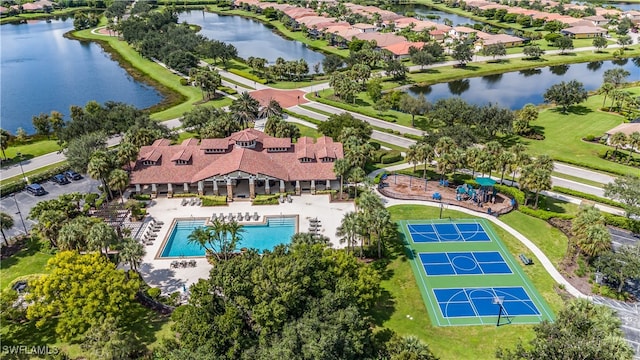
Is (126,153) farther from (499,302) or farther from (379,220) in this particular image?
(499,302)

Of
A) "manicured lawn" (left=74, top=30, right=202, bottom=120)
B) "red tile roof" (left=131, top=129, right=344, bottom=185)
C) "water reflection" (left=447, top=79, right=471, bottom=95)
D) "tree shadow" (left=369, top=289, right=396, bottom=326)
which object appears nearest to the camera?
"tree shadow" (left=369, top=289, right=396, bottom=326)

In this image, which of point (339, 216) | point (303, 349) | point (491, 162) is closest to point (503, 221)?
point (491, 162)

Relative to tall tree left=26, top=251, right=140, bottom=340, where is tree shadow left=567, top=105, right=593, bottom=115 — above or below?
above

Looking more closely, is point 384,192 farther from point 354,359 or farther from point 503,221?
point 354,359

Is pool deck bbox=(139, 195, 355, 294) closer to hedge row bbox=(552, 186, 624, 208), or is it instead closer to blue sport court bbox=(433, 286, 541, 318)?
blue sport court bbox=(433, 286, 541, 318)

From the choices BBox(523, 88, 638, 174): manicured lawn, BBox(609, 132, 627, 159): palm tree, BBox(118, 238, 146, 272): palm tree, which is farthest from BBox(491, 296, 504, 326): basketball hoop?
BBox(609, 132, 627, 159): palm tree
